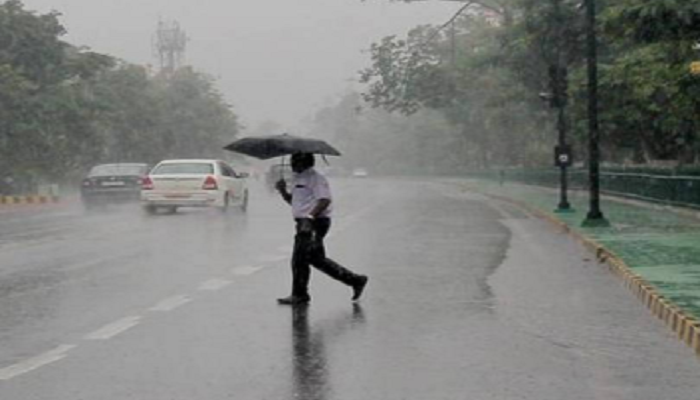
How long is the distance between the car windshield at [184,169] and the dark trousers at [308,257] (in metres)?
18.7

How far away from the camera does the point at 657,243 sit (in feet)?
60.2

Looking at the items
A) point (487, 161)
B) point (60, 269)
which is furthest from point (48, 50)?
point (487, 161)

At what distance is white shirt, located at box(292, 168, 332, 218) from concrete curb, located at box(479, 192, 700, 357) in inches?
132

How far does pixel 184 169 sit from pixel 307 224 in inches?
776

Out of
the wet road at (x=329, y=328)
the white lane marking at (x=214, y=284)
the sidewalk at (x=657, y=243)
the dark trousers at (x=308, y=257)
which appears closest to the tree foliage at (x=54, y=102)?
the sidewalk at (x=657, y=243)

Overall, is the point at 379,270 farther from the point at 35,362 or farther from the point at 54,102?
the point at 54,102

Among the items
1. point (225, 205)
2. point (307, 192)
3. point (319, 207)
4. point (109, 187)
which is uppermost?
point (307, 192)

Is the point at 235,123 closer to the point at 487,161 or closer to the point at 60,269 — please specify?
the point at 487,161

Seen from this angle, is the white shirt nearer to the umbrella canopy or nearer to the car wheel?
the umbrella canopy

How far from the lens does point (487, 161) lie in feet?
311

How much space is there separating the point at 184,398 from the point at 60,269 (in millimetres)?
8719

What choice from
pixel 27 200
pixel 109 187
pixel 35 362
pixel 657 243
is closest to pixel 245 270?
pixel 35 362

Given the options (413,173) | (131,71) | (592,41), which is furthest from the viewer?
(413,173)

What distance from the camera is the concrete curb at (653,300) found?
9.15 m
